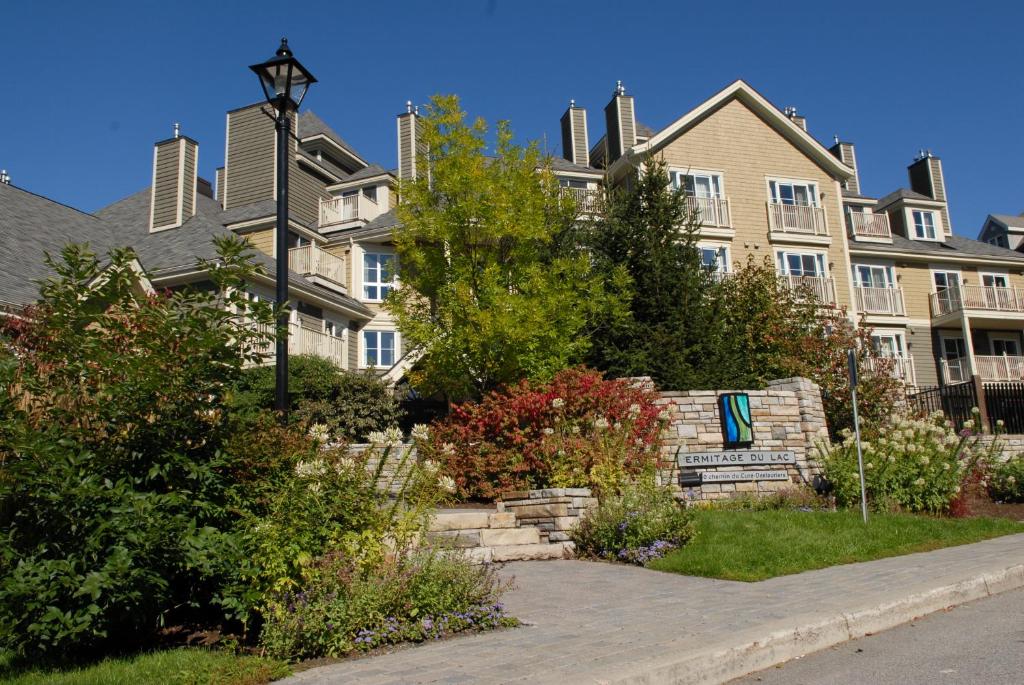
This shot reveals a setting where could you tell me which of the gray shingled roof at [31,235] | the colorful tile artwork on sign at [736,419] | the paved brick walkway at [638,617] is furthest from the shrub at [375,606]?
the gray shingled roof at [31,235]

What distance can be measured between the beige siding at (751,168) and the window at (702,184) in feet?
0.83

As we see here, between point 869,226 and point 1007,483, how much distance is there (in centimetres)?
1955

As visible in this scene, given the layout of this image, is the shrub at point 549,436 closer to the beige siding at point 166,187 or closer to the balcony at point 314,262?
the balcony at point 314,262

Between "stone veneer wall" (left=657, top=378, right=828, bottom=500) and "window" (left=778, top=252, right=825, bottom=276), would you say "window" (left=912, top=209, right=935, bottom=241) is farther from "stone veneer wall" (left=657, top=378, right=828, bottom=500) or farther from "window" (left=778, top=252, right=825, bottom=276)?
"stone veneer wall" (left=657, top=378, right=828, bottom=500)

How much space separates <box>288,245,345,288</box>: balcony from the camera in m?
26.5

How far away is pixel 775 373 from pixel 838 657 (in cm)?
1443

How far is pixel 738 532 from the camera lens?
1037 cm

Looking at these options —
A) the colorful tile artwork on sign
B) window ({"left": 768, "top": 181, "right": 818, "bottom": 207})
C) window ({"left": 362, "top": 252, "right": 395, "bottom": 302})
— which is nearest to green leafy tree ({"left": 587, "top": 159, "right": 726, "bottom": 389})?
the colorful tile artwork on sign

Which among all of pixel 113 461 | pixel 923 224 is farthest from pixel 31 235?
pixel 923 224

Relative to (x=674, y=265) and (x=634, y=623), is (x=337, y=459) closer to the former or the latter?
(x=634, y=623)

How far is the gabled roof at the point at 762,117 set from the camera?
94.1ft

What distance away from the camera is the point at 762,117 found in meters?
30.3

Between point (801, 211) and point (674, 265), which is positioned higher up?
point (801, 211)

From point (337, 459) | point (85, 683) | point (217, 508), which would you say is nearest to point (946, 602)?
point (337, 459)
